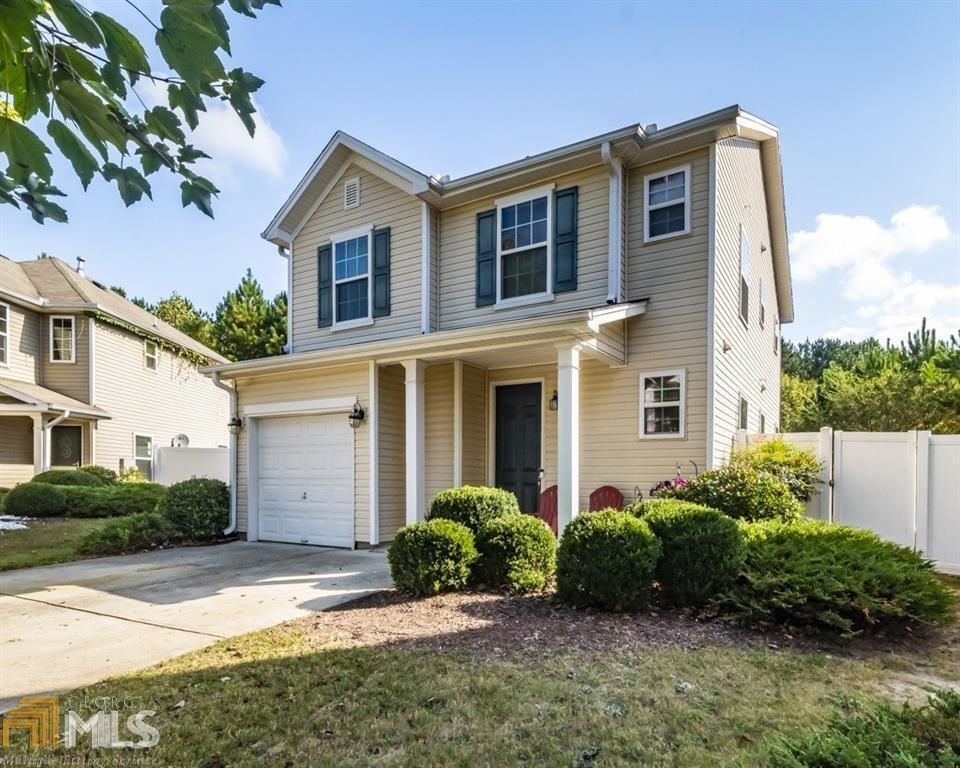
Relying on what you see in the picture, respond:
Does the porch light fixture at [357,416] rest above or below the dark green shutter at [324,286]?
below

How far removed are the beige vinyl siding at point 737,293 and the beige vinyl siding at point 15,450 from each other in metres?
18.0

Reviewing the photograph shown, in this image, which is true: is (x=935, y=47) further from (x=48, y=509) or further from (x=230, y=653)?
(x=48, y=509)

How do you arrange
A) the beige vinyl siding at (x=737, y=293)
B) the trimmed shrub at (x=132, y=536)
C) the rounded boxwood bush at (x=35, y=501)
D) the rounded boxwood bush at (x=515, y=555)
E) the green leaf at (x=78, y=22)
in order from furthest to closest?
1. the rounded boxwood bush at (x=35, y=501)
2. the trimmed shrub at (x=132, y=536)
3. the beige vinyl siding at (x=737, y=293)
4. the rounded boxwood bush at (x=515, y=555)
5. the green leaf at (x=78, y=22)

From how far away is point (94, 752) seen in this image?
2.73 metres

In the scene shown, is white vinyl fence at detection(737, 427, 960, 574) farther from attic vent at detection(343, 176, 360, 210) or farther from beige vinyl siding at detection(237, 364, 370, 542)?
attic vent at detection(343, 176, 360, 210)

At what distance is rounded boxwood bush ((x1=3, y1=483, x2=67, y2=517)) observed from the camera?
42.0 ft

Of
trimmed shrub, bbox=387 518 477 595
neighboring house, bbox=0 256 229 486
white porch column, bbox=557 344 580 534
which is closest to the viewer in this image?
trimmed shrub, bbox=387 518 477 595

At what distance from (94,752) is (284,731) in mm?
912

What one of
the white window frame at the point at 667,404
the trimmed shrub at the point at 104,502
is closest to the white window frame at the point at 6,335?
the trimmed shrub at the point at 104,502

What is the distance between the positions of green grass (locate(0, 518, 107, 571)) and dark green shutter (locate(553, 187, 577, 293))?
8520 millimetres

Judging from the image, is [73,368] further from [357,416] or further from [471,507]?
[471,507]

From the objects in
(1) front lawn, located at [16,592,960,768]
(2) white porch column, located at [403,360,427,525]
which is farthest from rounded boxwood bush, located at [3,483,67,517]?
(1) front lawn, located at [16,592,960,768]

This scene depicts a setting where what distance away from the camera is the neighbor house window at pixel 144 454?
17984 millimetres

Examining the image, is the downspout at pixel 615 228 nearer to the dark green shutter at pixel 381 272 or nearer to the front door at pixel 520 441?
the front door at pixel 520 441
